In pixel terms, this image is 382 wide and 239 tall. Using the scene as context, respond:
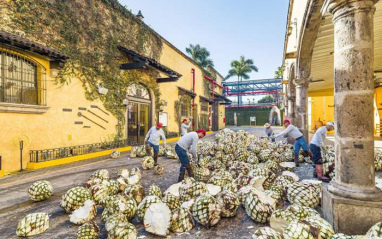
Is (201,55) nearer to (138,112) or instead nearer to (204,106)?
(204,106)

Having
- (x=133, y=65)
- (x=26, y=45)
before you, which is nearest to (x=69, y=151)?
(x=26, y=45)

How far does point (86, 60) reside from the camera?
9016 mm

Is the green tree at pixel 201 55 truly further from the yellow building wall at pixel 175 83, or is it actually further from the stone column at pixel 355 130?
the stone column at pixel 355 130

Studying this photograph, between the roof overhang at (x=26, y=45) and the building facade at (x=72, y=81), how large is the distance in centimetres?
2

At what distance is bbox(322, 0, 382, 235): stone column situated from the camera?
2.58m

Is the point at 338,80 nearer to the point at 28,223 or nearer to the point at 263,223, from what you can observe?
the point at 263,223

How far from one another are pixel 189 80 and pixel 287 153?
1446 centimetres

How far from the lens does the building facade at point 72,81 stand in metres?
6.23

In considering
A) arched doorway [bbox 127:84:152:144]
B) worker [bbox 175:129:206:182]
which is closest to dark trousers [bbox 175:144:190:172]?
worker [bbox 175:129:206:182]

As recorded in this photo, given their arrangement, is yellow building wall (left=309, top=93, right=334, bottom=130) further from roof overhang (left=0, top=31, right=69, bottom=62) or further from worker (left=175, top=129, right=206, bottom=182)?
roof overhang (left=0, top=31, right=69, bottom=62)

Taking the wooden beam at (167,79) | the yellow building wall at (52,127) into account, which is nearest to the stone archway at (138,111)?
the wooden beam at (167,79)

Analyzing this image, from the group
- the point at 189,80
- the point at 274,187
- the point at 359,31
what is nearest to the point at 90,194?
the point at 274,187

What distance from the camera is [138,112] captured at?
40.8 feet

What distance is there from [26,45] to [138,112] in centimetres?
697
